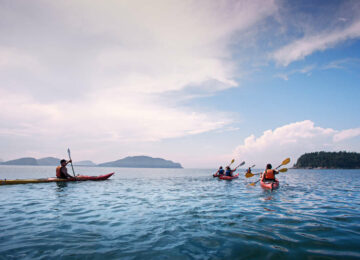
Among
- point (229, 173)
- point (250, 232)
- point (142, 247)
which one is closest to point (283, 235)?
point (250, 232)

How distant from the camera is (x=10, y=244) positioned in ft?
16.8

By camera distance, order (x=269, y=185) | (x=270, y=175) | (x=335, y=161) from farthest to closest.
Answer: (x=335, y=161) < (x=270, y=175) < (x=269, y=185)

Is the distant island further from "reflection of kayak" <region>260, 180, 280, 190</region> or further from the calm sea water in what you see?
the calm sea water

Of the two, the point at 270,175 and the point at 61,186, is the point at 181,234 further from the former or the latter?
the point at 61,186

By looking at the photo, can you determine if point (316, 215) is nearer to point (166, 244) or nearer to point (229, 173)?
point (166, 244)

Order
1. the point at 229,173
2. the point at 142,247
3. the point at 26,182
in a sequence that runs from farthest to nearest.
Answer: the point at 229,173 < the point at 26,182 < the point at 142,247

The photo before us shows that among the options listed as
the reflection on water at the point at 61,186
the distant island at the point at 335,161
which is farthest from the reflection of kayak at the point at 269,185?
the distant island at the point at 335,161

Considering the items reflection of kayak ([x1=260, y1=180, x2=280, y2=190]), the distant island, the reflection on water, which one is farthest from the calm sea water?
the distant island

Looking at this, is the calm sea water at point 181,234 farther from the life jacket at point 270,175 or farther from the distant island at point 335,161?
the distant island at point 335,161

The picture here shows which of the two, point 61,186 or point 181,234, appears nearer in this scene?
point 181,234

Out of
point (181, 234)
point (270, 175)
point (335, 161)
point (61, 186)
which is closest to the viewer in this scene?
point (181, 234)

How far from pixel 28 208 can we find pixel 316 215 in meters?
13.7

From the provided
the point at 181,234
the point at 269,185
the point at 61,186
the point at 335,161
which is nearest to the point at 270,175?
the point at 269,185

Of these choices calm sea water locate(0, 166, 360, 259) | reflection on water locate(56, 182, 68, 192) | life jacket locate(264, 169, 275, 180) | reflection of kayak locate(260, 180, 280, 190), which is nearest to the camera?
calm sea water locate(0, 166, 360, 259)
